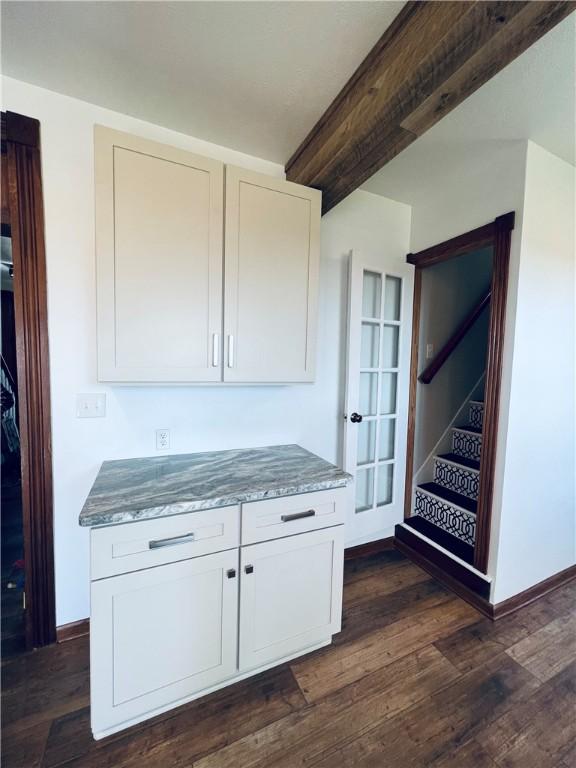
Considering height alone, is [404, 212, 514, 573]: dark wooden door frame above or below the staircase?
above

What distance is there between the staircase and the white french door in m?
0.21

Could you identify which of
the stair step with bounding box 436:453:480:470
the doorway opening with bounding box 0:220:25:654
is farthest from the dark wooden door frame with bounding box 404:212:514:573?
the doorway opening with bounding box 0:220:25:654

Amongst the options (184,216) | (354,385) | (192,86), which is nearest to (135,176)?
(184,216)

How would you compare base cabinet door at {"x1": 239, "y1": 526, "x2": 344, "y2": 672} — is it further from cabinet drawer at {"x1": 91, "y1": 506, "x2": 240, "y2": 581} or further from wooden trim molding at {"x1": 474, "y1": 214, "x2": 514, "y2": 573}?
wooden trim molding at {"x1": 474, "y1": 214, "x2": 514, "y2": 573}

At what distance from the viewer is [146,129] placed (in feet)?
5.30

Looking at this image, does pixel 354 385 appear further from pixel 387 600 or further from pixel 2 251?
pixel 2 251

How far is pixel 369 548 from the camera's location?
2424 millimetres

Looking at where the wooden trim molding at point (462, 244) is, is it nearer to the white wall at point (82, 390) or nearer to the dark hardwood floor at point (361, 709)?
the white wall at point (82, 390)

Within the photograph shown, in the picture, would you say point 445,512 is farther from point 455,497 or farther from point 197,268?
point 197,268

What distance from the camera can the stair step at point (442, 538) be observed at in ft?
6.84

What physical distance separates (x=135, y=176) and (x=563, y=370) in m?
2.53

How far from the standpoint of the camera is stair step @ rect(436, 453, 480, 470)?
99.1 inches

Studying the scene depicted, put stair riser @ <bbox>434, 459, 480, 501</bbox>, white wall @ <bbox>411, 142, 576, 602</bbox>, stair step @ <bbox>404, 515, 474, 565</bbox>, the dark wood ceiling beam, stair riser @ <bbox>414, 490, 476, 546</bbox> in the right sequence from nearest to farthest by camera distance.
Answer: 1. the dark wood ceiling beam
2. white wall @ <bbox>411, 142, 576, 602</bbox>
3. stair step @ <bbox>404, 515, 474, 565</bbox>
4. stair riser @ <bbox>414, 490, 476, 546</bbox>
5. stair riser @ <bbox>434, 459, 480, 501</bbox>

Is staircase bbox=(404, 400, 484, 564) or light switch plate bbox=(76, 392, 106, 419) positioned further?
staircase bbox=(404, 400, 484, 564)
